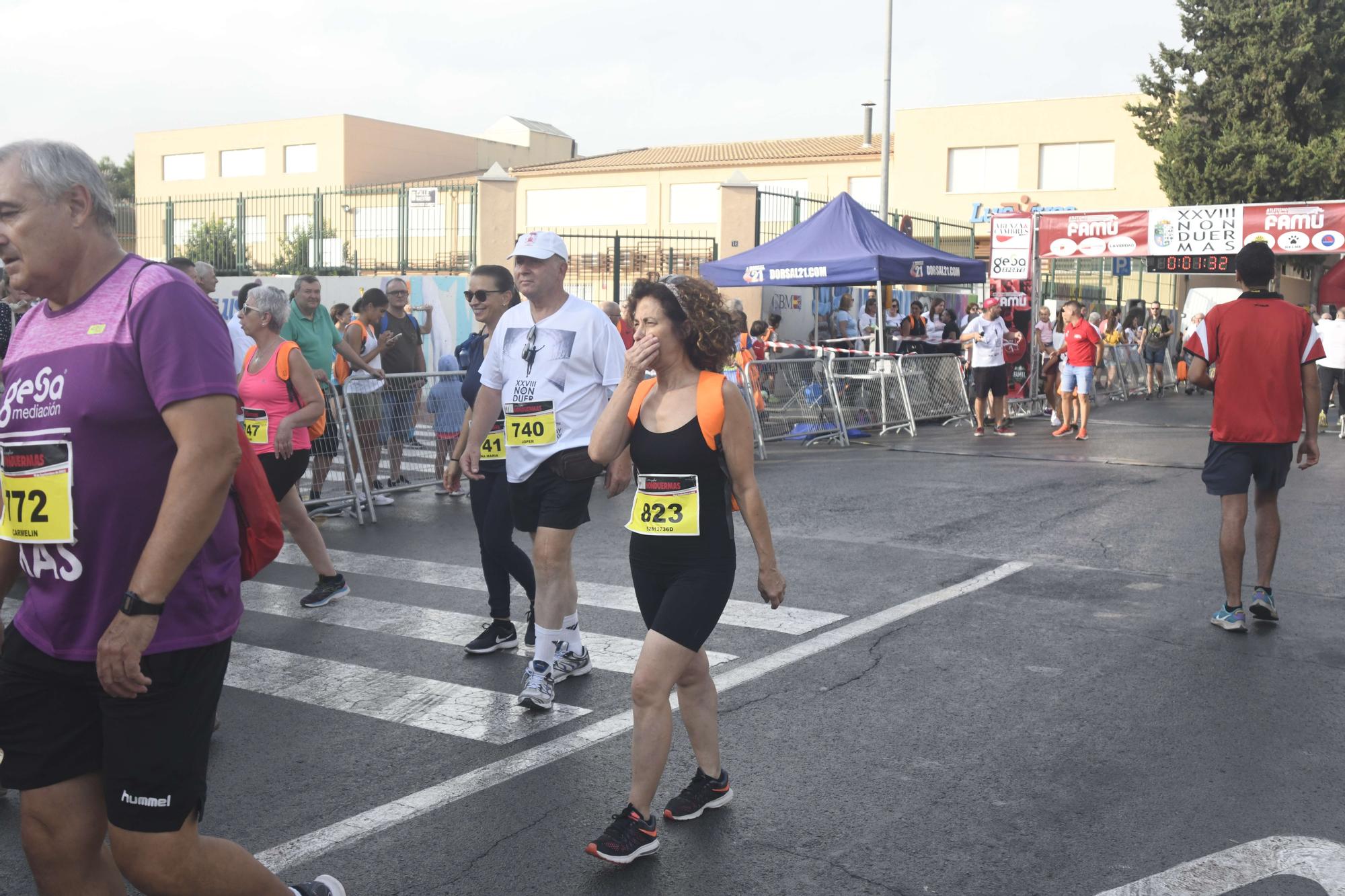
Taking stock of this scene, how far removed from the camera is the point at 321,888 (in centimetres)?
299

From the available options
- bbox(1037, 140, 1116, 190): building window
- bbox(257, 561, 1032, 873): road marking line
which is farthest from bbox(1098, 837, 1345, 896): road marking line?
bbox(1037, 140, 1116, 190): building window

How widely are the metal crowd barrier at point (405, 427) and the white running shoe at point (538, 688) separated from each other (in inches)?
198

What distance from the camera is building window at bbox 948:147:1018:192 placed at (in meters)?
46.1

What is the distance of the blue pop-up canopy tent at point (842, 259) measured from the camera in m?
17.2

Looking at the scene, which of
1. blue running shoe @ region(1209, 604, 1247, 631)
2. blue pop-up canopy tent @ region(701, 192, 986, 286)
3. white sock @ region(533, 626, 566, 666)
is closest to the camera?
white sock @ region(533, 626, 566, 666)

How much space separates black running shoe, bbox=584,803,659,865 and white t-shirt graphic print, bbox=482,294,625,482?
1920 mm

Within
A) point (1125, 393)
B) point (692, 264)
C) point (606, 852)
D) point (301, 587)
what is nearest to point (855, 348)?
point (692, 264)

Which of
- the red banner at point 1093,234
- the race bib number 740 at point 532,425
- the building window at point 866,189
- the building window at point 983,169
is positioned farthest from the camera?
the building window at point 866,189

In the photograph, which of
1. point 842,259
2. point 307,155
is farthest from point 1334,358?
point 307,155

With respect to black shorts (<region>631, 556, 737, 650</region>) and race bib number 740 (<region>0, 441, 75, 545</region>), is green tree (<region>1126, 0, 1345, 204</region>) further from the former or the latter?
race bib number 740 (<region>0, 441, 75, 545</region>)

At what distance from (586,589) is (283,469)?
6.19 ft

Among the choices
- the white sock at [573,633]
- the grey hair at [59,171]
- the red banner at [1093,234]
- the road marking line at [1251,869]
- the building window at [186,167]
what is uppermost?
the building window at [186,167]

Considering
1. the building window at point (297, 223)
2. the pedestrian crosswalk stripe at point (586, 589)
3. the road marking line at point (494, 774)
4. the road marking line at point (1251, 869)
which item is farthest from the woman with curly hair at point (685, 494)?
the building window at point (297, 223)

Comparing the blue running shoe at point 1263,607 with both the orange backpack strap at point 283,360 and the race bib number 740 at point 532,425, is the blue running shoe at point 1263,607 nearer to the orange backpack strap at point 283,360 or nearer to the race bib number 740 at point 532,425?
the race bib number 740 at point 532,425
